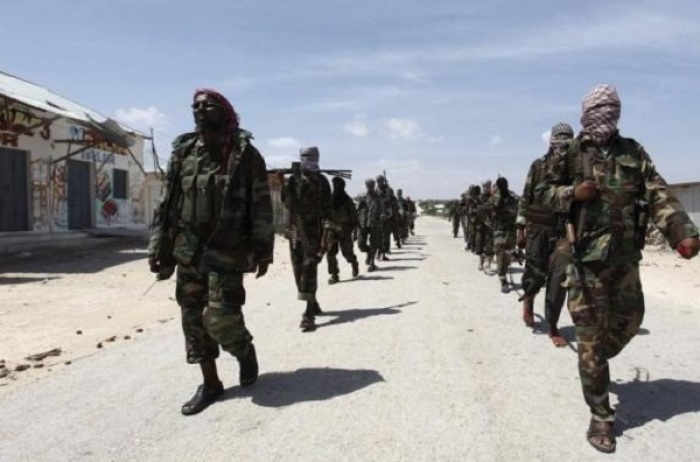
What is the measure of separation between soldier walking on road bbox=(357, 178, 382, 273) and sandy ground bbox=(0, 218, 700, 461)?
4992 millimetres

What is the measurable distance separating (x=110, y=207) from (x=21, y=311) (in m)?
16.0

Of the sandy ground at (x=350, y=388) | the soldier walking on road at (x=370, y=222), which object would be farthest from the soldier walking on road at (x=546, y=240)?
the soldier walking on road at (x=370, y=222)

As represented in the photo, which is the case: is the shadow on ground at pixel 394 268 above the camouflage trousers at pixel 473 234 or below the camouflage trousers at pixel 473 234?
below

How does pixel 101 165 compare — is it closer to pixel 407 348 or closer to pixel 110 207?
pixel 110 207

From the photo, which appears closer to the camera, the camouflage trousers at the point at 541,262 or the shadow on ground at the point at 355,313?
the camouflage trousers at the point at 541,262

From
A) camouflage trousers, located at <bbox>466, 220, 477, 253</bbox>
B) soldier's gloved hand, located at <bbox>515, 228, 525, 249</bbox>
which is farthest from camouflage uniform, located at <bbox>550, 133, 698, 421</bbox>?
camouflage trousers, located at <bbox>466, 220, 477, 253</bbox>

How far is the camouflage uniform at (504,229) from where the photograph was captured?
9.91 metres

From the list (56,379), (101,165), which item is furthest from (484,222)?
(101,165)

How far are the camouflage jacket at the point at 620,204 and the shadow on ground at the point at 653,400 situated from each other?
40.7 inches

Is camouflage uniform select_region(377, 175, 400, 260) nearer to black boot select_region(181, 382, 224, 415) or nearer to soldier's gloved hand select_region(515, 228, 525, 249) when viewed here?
soldier's gloved hand select_region(515, 228, 525, 249)

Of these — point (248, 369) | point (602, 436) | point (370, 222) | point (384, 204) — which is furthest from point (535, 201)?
point (384, 204)

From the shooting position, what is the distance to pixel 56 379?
504 cm

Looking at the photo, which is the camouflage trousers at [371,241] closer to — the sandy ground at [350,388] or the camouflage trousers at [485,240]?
the camouflage trousers at [485,240]

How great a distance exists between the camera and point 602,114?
380 cm
